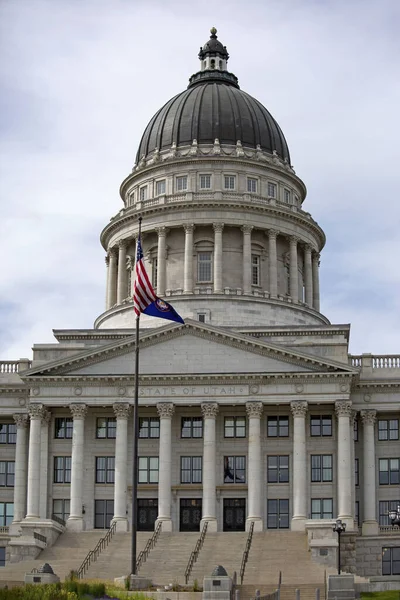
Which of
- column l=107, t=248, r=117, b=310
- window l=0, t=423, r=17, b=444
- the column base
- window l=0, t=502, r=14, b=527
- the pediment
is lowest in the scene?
the column base

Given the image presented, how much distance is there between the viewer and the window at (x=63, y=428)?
82.2m

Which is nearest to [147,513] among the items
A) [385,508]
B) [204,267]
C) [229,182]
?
[385,508]

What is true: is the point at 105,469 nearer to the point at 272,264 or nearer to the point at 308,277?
the point at 272,264

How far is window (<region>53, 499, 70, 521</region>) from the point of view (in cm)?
8106

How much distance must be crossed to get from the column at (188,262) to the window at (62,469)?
59.2 feet

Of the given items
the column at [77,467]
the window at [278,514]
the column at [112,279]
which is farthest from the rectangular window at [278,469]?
the column at [112,279]

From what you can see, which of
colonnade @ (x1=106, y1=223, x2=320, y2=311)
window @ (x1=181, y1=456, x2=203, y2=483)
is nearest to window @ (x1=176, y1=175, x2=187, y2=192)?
colonnade @ (x1=106, y1=223, x2=320, y2=311)

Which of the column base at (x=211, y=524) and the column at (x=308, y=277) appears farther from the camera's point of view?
the column at (x=308, y=277)

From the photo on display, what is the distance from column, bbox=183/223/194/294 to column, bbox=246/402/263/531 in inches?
686

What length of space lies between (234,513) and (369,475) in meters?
9.11

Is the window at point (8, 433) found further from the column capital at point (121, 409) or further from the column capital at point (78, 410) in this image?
the column capital at point (121, 409)

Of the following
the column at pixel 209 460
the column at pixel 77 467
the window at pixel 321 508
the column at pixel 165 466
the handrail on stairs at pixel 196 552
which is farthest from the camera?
the window at pixel 321 508

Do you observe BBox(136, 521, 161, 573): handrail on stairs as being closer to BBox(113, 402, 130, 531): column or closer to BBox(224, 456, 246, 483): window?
BBox(113, 402, 130, 531): column

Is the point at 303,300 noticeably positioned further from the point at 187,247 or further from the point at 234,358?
the point at 234,358
